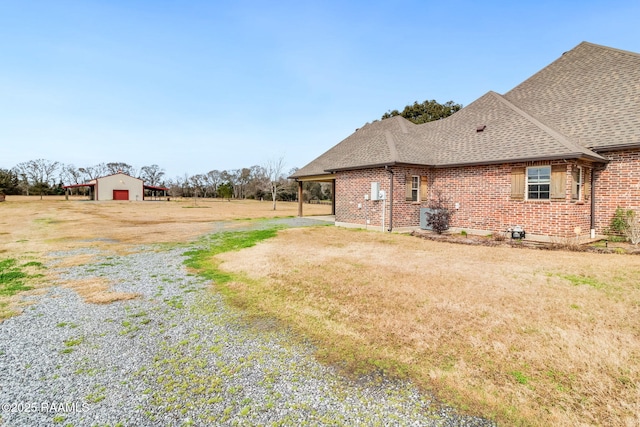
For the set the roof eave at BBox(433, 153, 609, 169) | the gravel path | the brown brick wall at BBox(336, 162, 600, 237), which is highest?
the roof eave at BBox(433, 153, 609, 169)

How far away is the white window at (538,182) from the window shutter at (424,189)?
15.2 feet

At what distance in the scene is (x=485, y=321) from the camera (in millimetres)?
4406

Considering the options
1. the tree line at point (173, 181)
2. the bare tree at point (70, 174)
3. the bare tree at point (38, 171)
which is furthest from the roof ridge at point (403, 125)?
the bare tree at point (70, 174)

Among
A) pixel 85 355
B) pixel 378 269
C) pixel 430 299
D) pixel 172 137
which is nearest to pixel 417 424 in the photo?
pixel 430 299

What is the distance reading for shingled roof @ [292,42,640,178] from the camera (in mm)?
11571

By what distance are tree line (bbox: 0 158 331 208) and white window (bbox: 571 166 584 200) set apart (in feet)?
163

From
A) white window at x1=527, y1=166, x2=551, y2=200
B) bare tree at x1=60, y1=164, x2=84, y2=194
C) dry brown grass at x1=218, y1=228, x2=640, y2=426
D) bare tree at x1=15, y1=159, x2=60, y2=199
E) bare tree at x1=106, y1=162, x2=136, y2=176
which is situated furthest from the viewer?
bare tree at x1=106, y1=162, x2=136, y2=176

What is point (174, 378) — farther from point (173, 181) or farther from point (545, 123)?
point (173, 181)

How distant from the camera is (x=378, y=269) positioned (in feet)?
24.4

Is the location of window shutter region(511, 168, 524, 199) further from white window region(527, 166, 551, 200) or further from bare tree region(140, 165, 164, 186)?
bare tree region(140, 165, 164, 186)

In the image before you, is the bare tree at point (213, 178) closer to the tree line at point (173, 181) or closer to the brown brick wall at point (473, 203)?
the tree line at point (173, 181)

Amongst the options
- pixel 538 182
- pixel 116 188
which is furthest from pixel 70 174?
pixel 538 182

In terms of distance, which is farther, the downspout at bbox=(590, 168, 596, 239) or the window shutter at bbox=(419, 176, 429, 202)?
the window shutter at bbox=(419, 176, 429, 202)

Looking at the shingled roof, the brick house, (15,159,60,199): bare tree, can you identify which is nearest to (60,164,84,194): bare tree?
(15,159,60,199): bare tree
